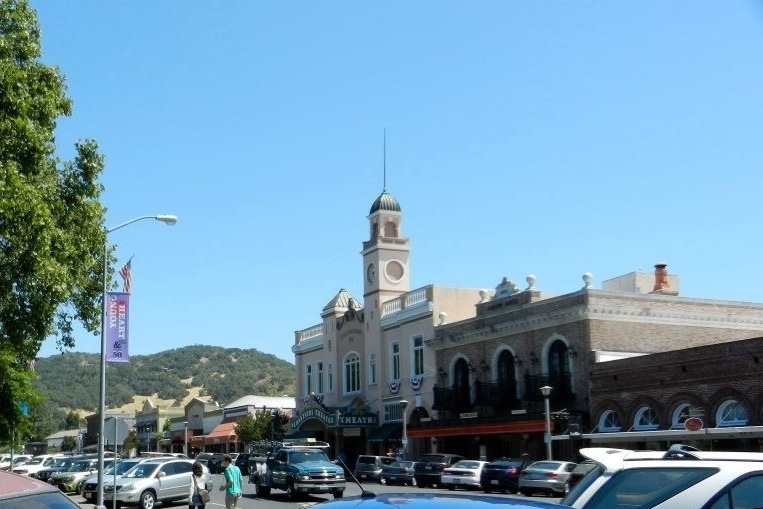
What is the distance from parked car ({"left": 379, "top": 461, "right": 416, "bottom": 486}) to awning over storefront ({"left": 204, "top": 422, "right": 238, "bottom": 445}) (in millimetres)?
38602

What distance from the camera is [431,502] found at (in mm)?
5000

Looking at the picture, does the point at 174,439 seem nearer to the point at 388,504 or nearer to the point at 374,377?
the point at 374,377

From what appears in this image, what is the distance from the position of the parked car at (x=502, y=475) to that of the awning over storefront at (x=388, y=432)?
57.7 feet

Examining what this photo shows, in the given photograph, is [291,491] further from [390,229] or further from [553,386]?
[390,229]

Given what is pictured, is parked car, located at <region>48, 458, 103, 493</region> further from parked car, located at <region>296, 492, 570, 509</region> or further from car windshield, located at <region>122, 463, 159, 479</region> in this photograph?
parked car, located at <region>296, 492, 570, 509</region>

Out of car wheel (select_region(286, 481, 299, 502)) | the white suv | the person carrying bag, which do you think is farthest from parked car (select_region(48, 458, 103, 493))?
the white suv

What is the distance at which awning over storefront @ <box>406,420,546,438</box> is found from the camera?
4378 cm

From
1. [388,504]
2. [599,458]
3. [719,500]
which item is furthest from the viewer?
[599,458]

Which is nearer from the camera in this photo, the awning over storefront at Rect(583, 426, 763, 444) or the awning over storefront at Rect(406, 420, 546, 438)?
the awning over storefront at Rect(583, 426, 763, 444)

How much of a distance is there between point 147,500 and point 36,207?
1278 cm

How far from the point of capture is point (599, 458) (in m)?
7.64

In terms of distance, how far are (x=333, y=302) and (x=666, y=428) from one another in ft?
106

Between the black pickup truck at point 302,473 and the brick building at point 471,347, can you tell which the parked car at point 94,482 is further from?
the brick building at point 471,347

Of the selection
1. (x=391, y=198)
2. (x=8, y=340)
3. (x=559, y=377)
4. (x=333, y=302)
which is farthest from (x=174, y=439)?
(x=8, y=340)
